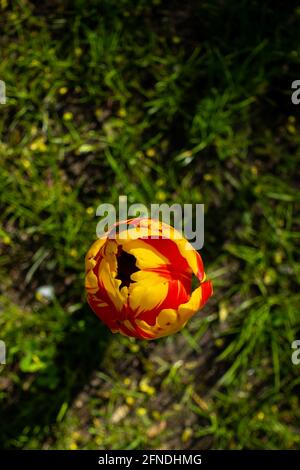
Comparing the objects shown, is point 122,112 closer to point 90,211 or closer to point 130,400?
point 90,211

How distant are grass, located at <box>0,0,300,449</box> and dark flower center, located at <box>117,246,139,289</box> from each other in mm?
449

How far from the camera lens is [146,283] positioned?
1157mm

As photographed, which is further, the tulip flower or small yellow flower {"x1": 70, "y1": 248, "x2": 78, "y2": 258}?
small yellow flower {"x1": 70, "y1": 248, "x2": 78, "y2": 258}

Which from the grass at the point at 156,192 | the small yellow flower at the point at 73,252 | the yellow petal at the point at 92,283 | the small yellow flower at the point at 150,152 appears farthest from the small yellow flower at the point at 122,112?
the yellow petal at the point at 92,283

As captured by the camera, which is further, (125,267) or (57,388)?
(57,388)

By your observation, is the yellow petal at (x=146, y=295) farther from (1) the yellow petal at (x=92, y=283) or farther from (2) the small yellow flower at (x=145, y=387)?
(2) the small yellow flower at (x=145, y=387)

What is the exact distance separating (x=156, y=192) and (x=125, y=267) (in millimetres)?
490

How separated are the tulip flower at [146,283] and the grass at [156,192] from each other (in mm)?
511

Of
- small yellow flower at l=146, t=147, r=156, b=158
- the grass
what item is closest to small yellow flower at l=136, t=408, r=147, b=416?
the grass

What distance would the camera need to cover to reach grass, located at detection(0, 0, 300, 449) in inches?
66.3

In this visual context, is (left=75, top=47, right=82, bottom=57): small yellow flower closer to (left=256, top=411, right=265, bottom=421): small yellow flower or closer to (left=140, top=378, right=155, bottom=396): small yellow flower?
(left=140, top=378, right=155, bottom=396): small yellow flower

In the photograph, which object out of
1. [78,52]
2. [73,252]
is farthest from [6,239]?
[78,52]

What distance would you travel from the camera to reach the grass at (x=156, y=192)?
1.68 m

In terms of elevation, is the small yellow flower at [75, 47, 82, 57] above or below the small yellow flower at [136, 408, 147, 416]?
above
